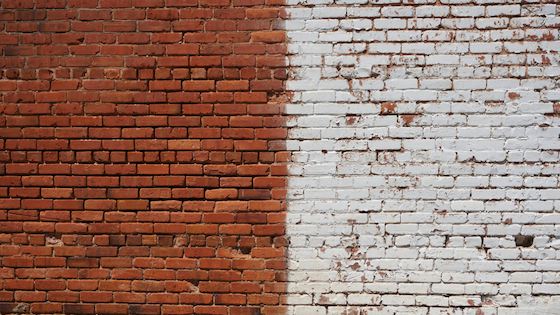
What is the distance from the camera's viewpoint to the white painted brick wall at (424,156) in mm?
2312

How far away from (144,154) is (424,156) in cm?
200

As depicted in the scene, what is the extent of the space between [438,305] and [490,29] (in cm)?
198

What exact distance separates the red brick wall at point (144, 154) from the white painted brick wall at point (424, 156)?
27cm

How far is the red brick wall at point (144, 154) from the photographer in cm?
237

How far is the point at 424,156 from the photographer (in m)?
2.33

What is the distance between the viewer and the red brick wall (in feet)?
7.79

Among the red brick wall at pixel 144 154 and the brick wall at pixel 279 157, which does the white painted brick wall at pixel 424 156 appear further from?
the red brick wall at pixel 144 154

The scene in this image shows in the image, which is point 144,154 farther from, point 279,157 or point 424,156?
point 424,156

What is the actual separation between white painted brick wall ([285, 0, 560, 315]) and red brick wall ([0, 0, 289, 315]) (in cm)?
27

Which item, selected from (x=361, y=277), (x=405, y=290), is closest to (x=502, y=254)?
(x=405, y=290)

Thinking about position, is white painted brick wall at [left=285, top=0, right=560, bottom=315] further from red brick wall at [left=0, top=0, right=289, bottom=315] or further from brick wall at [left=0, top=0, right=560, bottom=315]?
red brick wall at [left=0, top=0, right=289, bottom=315]

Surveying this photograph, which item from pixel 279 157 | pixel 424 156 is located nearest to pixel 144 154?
pixel 279 157

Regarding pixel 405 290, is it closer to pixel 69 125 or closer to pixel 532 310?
pixel 532 310

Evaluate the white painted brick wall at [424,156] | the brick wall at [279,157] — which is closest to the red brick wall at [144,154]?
the brick wall at [279,157]
